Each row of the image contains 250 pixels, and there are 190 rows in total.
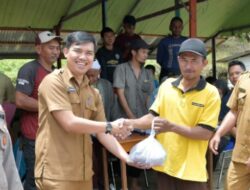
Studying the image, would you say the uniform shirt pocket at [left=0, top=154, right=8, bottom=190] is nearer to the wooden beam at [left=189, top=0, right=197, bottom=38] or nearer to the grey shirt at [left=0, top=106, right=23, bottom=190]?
the grey shirt at [left=0, top=106, right=23, bottom=190]

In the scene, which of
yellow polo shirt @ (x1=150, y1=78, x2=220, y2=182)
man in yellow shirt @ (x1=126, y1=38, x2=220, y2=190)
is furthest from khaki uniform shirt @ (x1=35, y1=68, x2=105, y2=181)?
yellow polo shirt @ (x1=150, y1=78, x2=220, y2=182)

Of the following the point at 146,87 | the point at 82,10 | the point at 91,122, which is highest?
the point at 82,10

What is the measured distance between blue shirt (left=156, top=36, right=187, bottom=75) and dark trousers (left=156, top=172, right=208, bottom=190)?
3230 millimetres

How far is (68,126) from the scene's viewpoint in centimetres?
232

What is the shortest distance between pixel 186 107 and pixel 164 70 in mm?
3445

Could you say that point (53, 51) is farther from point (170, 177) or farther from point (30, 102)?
point (170, 177)

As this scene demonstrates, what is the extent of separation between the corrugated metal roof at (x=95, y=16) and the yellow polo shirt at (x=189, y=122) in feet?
13.6

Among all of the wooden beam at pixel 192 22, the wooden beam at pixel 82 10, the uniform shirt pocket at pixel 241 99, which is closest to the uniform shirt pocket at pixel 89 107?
the uniform shirt pocket at pixel 241 99

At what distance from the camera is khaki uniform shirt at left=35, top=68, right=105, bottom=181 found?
93.1 inches

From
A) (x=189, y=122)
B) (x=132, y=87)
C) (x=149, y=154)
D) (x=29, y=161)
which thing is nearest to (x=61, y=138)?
(x=149, y=154)

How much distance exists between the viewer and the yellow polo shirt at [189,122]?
2818 millimetres

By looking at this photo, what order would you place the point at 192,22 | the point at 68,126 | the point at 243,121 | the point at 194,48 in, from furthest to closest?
the point at 192,22
the point at 243,121
the point at 194,48
the point at 68,126

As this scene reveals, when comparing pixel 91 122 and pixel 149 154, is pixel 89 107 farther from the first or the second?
pixel 149 154

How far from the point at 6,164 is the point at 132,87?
3.04 meters
